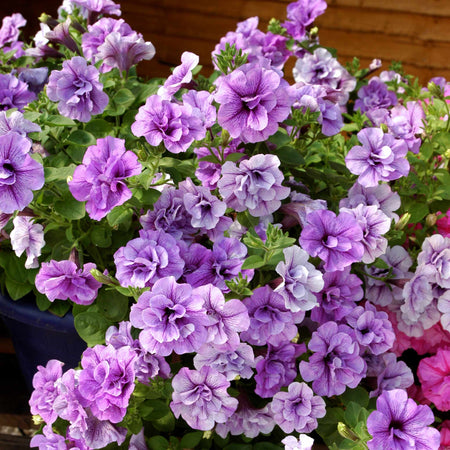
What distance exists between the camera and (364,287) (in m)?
0.93

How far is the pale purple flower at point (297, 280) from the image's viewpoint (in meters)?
0.71

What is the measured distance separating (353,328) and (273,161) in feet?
0.86

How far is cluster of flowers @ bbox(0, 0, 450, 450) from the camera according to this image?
28.7 inches

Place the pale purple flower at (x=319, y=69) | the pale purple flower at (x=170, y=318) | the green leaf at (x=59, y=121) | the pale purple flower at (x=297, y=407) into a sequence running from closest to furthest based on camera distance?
1. the pale purple flower at (x=170, y=318)
2. the pale purple flower at (x=297, y=407)
3. the green leaf at (x=59, y=121)
4. the pale purple flower at (x=319, y=69)

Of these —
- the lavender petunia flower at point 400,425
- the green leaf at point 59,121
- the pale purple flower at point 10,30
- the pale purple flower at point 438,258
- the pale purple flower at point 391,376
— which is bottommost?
the pale purple flower at point 391,376

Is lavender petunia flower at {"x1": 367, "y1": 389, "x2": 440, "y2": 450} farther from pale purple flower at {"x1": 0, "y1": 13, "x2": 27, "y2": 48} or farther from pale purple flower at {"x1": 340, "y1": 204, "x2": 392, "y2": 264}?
pale purple flower at {"x1": 0, "y1": 13, "x2": 27, "y2": 48}

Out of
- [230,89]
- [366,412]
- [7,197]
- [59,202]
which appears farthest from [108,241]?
[366,412]

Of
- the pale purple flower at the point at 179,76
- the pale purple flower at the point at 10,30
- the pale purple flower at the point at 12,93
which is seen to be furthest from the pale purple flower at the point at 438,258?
the pale purple flower at the point at 10,30

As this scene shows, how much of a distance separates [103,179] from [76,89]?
8.5 inches

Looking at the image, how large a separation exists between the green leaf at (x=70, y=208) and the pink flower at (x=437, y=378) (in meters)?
0.57

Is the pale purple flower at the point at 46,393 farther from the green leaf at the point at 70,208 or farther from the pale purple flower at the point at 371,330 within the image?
the pale purple flower at the point at 371,330

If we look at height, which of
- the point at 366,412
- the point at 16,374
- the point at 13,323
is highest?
the point at 366,412

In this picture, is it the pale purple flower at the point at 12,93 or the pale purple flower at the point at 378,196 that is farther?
the pale purple flower at the point at 12,93

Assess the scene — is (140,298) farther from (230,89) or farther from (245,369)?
(230,89)
